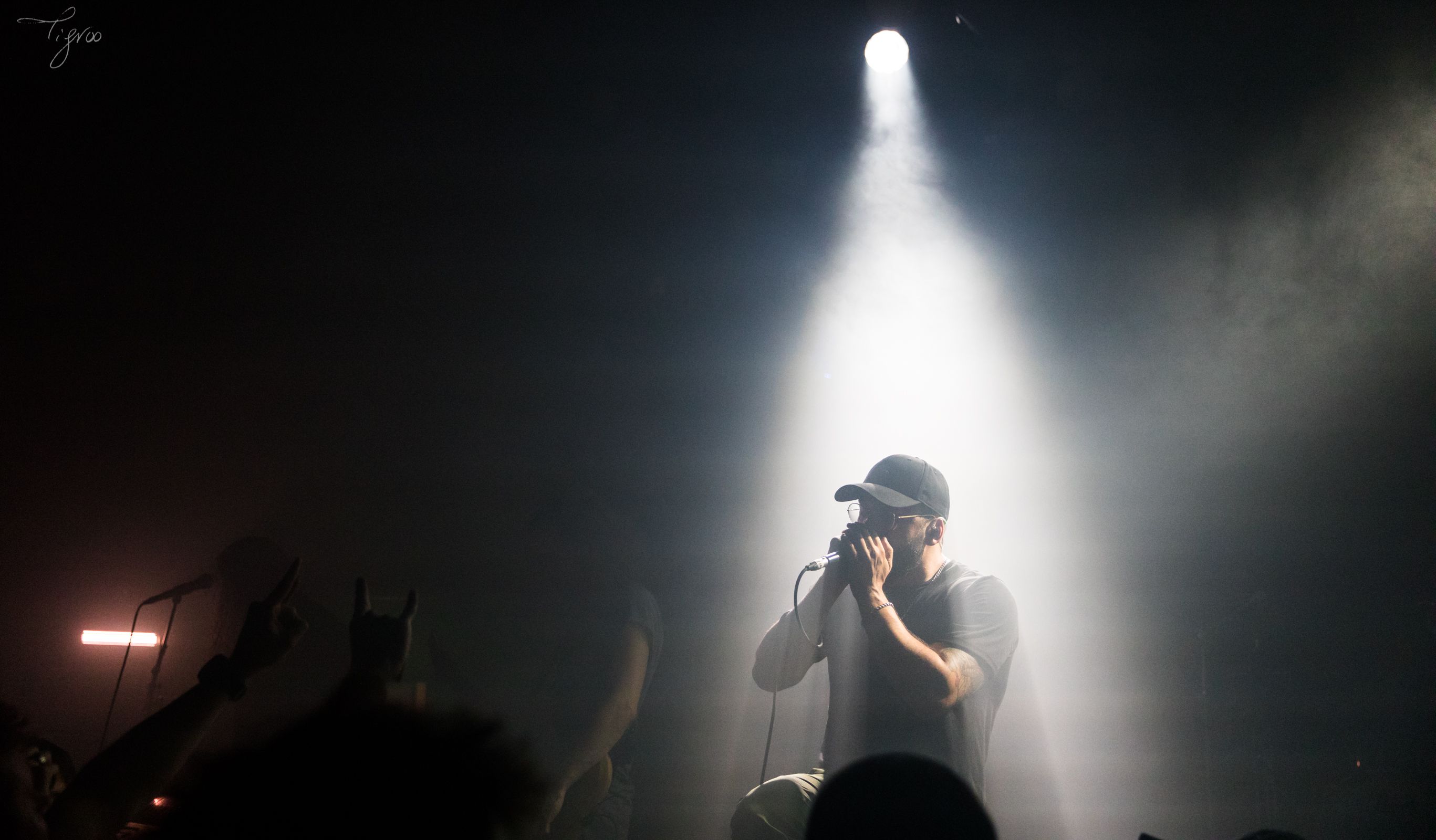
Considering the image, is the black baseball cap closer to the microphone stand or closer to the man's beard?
the man's beard

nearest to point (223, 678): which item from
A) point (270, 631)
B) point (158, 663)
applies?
A: point (270, 631)

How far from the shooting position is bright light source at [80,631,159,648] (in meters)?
3.96

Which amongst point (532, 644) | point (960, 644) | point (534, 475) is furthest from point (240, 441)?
point (960, 644)

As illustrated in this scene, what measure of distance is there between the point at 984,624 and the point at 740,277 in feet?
6.14

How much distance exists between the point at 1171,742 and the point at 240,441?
179 inches

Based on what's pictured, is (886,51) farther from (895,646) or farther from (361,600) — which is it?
(361,600)

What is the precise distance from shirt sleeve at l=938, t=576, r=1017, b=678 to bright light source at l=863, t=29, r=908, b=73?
220 centimetres

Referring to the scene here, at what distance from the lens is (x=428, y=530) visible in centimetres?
369

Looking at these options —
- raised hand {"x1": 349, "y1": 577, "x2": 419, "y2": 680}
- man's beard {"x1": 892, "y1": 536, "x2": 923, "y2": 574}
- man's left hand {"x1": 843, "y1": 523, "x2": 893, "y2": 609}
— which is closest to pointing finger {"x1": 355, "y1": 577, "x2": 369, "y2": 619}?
raised hand {"x1": 349, "y1": 577, "x2": 419, "y2": 680}

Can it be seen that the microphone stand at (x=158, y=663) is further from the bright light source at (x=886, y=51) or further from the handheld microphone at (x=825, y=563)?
the bright light source at (x=886, y=51)

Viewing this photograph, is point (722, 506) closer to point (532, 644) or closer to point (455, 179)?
point (532, 644)

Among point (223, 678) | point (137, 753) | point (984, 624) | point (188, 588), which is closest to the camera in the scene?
point (137, 753)

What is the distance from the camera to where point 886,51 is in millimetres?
3055

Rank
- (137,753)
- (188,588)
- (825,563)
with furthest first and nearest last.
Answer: (188,588)
(825,563)
(137,753)
